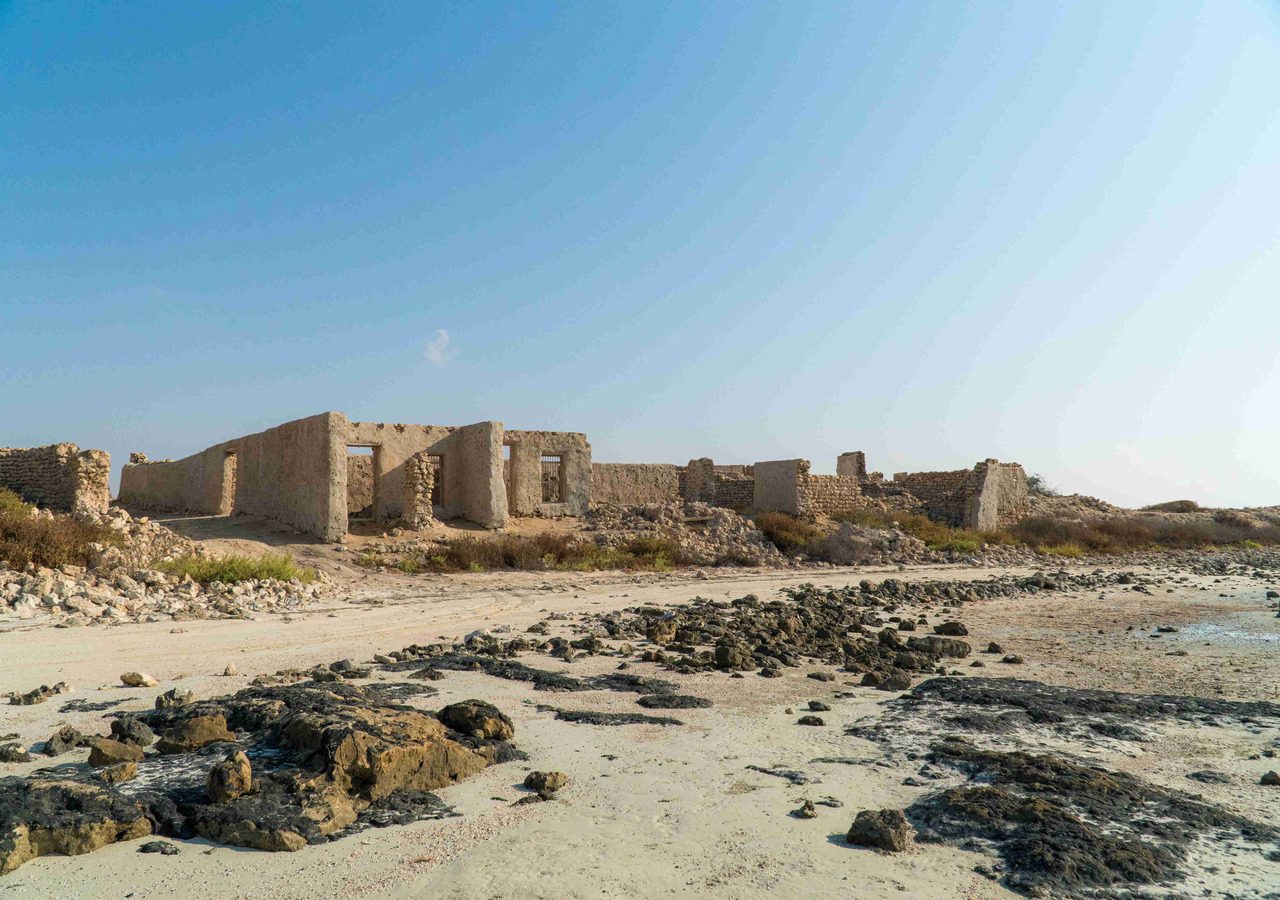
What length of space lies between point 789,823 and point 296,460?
49.8ft

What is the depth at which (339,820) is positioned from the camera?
338 cm

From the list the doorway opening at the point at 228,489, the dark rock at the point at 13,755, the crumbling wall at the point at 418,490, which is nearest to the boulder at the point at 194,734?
the dark rock at the point at 13,755

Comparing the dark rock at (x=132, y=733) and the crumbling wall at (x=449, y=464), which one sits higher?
the crumbling wall at (x=449, y=464)

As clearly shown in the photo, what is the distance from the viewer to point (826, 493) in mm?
24031

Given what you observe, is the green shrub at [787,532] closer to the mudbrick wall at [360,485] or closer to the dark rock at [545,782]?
the mudbrick wall at [360,485]

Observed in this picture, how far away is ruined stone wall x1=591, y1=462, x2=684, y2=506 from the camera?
2314 cm

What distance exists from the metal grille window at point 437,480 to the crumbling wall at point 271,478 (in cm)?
321

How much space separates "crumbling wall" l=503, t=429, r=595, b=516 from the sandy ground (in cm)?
1068

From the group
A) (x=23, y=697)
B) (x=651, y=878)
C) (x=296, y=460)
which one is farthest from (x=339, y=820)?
(x=296, y=460)

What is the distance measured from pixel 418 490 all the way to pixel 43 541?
836 cm

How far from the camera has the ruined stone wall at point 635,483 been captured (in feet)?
75.9

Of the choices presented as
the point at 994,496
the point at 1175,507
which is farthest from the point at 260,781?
the point at 1175,507

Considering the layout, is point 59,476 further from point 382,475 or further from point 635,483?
point 635,483

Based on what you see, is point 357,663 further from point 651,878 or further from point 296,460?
point 296,460
